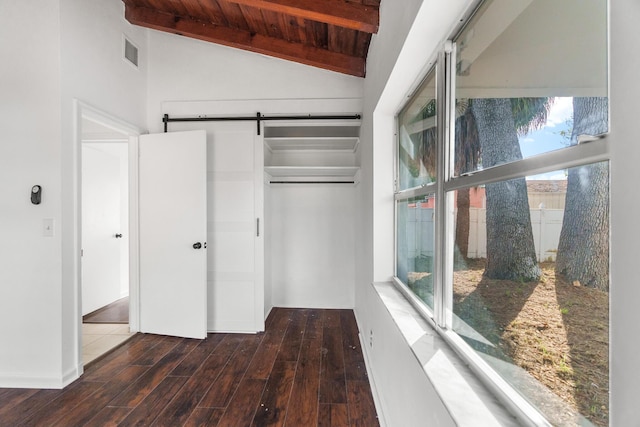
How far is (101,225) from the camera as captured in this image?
3.83 metres

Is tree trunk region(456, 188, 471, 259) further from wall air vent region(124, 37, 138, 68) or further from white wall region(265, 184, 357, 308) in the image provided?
wall air vent region(124, 37, 138, 68)

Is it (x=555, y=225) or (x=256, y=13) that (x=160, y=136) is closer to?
(x=256, y=13)

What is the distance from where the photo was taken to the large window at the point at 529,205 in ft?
1.78

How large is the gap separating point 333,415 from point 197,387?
40.4 inches

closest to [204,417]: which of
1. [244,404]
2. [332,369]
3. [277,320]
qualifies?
[244,404]

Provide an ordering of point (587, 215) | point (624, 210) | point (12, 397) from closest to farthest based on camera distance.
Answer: point (624, 210), point (587, 215), point (12, 397)

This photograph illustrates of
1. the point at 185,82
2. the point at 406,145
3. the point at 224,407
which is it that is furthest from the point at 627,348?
the point at 185,82

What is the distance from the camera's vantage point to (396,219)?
6.86 feet

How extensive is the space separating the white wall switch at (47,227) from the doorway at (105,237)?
32.8 inches

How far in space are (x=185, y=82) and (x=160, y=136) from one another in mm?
675

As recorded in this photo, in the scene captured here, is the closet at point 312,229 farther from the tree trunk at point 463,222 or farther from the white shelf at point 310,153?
the tree trunk at point 463,222

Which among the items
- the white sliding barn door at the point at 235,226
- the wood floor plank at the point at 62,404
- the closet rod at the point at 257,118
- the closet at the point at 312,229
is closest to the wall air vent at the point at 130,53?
the closet rod at the point at 257,118

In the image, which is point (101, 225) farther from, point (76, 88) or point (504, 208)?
point (504, 208)

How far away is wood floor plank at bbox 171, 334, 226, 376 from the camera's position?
2.33 meters
